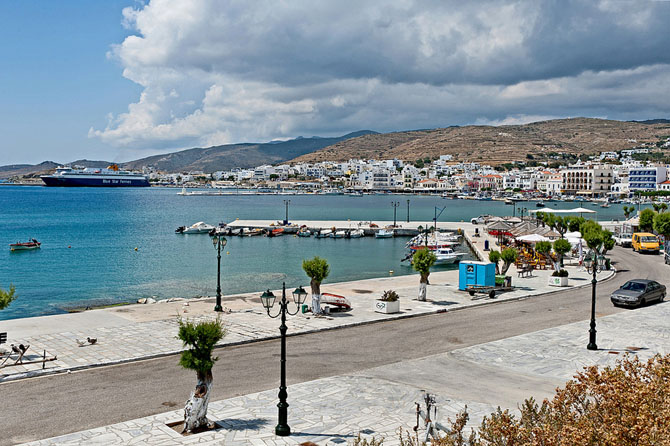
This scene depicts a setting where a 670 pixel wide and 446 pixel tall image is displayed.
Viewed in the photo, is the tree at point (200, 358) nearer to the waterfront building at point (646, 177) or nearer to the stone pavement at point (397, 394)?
the stone pavement at point (397, 394)

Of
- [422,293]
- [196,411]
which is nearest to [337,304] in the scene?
[422,293]

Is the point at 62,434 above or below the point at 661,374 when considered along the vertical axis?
below

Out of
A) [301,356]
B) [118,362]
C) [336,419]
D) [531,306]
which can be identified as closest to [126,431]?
[336,419]

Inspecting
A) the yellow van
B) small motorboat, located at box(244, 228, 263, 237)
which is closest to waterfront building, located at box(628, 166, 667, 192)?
small motorboat, located at box(244, 228, 263, 237)

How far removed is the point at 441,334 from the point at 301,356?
548cm

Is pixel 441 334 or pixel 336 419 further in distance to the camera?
pixel 441 334

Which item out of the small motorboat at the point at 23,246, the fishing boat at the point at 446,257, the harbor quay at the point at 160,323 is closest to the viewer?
the harbor quay at the point at 160,323

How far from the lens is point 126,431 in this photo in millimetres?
10977

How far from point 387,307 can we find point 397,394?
9486mm

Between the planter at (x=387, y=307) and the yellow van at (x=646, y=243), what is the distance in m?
32.3

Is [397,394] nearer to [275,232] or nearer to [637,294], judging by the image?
[637,294]

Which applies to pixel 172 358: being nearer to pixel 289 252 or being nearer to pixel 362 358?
pixel 362 358

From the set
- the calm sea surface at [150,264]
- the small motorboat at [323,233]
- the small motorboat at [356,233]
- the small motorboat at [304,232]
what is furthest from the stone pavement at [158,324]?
the small motorboat at [304,232]

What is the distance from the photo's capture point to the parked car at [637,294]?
24.4 meters
